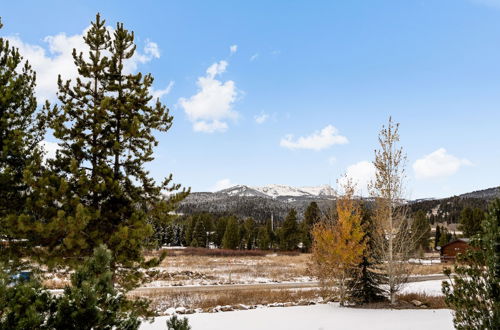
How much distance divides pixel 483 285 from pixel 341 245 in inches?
377

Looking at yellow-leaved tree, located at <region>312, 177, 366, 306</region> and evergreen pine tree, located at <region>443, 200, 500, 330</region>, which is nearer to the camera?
evergreen pine tree, located at <region>443, 200, 500, 330</region>

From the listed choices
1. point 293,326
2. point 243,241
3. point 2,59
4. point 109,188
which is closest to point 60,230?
point 109,188

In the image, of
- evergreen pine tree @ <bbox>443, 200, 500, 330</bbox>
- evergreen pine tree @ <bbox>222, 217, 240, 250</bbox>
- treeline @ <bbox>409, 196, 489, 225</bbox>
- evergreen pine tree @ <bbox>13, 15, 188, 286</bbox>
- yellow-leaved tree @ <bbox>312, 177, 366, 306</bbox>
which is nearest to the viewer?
evergreen pine tree @ <bbox>443, 200, 500, 330</bbox>

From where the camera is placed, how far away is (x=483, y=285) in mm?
5180

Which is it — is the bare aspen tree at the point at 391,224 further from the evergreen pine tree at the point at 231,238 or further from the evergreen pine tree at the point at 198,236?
the evergreen pine tree at the point at 198,236

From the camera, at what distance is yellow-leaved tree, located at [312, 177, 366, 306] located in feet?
48.3

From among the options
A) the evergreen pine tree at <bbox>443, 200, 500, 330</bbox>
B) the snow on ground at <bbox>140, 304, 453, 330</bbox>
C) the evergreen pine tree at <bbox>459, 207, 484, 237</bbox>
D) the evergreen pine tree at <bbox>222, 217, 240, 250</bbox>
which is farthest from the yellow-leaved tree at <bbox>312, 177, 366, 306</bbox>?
the evergreen pine tree at <bbox>222, 217, 240, 250</bbox>

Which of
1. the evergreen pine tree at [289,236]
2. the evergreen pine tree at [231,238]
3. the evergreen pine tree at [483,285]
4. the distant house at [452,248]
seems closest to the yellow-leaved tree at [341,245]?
the evergreen pine tree at [483,285]

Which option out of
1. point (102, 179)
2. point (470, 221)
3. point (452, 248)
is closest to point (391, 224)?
point (102, 179)

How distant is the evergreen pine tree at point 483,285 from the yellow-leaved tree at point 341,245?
9085mm

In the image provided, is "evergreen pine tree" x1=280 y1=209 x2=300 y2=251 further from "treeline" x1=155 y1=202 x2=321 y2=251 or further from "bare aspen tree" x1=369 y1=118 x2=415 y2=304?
"bare aspen tree" x1=369 y1=118 x2=415 y2=304

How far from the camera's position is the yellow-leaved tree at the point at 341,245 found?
1473cm

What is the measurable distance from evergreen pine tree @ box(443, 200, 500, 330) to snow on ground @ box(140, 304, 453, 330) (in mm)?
5992

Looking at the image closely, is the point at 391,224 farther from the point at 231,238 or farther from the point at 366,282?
the point at 231,238
